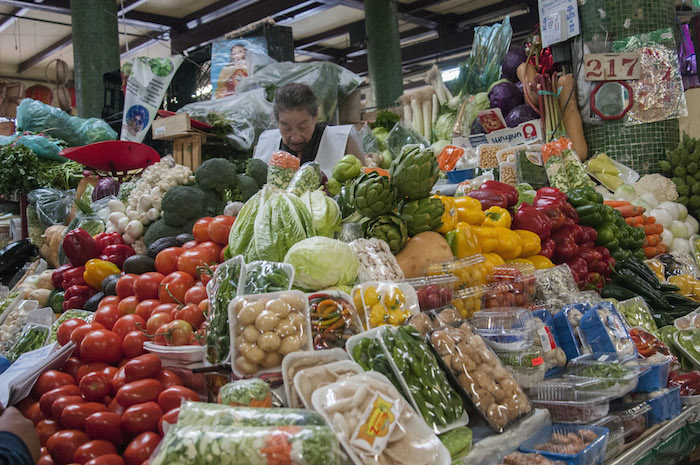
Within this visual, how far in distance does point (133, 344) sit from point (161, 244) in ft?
3.60

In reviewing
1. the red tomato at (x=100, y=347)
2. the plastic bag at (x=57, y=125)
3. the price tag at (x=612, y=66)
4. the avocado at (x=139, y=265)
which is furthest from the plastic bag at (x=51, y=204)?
the price tag at (x=612, y=66)

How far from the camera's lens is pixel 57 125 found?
22.5 ft

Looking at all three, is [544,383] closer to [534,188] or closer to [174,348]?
[174,348]

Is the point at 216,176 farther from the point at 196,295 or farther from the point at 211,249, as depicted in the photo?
the point at 196,295

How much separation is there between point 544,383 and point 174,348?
1424 mm

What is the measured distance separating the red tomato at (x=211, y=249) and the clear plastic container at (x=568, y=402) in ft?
5.15

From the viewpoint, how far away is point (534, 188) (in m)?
4.62

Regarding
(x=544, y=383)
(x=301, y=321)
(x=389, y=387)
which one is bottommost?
(x=544, y=383)

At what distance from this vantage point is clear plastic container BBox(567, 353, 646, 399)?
2.24 meters

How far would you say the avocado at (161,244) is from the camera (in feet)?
10.1

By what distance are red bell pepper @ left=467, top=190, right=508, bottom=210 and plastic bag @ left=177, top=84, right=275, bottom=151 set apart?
3065mm

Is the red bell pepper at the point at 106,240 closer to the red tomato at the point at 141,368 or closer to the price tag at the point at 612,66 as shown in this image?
the red tomato at the point at 141,368

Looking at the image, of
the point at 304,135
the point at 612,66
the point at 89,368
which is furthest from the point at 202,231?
the point at 612,66

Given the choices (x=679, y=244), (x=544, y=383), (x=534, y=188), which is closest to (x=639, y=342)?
(x=544, y=383)
